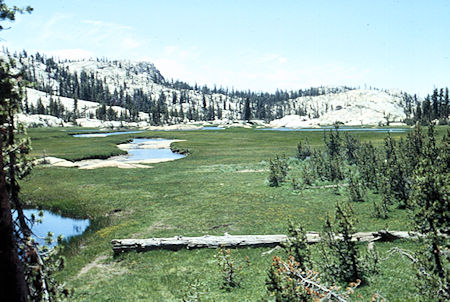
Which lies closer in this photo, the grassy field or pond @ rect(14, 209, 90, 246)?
the grassy field

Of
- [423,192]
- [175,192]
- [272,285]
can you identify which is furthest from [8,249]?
[175,192]

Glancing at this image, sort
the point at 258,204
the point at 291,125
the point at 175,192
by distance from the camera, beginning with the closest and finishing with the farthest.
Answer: the point at 258,204 → the point at 175,192 → the point at 291,125

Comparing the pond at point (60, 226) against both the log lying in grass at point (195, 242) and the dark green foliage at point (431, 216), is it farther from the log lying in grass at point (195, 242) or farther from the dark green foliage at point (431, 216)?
the dark green foliage at point (431, 216)

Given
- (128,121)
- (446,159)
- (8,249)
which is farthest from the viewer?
(128,121)

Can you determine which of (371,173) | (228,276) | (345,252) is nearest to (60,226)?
(228,276)

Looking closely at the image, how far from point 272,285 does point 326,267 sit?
502cm

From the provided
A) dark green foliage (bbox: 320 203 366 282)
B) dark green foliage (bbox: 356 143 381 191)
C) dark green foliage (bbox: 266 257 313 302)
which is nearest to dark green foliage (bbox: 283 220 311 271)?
dark green foliage (bbox: 320 203 366 282)

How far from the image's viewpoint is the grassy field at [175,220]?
12.4 m

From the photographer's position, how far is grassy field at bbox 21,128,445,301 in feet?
40.6

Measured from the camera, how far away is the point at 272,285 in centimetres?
748

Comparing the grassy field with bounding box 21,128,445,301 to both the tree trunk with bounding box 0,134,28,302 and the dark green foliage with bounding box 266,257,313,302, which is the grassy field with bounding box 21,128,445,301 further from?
the tree trunk with bounding box 0,134,28,302

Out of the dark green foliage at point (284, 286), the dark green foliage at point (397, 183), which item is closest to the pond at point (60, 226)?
the dark green foliage at point (284, 286)

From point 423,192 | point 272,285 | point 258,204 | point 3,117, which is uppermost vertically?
point 3,117

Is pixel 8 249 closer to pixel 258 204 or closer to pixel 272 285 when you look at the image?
pixel 272 285
